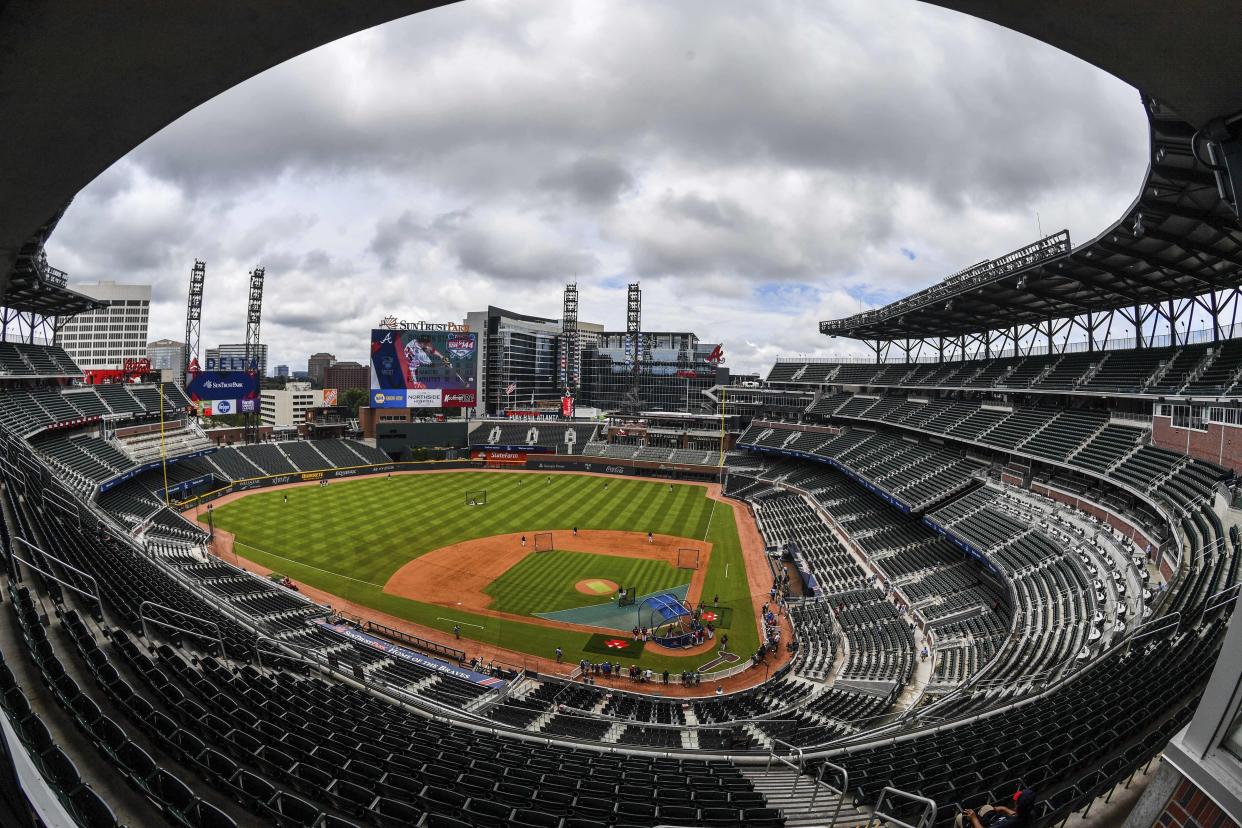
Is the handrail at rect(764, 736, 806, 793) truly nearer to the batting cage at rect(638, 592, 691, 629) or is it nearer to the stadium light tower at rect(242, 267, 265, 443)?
the batting cage at rect(638, 592, 691, 629)

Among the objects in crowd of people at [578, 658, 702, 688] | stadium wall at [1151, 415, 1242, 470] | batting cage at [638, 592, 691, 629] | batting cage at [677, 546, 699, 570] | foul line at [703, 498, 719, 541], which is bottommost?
crowd of people at [578, 658, 702, 688]

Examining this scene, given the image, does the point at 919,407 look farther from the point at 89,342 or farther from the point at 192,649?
the point at 89,342

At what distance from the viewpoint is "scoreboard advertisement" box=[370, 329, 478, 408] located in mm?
65938

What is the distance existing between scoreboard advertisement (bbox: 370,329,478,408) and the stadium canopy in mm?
47391

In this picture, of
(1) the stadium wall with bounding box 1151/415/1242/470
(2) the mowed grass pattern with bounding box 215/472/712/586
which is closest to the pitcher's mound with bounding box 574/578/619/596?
(2) the mowed grass pattern with bounding box 215/472/712/586

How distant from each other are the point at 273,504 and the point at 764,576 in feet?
133

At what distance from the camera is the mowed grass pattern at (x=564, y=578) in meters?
28.8

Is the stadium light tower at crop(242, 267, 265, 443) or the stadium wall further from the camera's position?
the stadium light tower at crop(242, 267, 265, 443)

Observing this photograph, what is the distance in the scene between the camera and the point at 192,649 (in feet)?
41.8

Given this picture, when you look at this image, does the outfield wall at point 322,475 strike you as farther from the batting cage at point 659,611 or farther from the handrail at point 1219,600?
the handrail at point 1219,600

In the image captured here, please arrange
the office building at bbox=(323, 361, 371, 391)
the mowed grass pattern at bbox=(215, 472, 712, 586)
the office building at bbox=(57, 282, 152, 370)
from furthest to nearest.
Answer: the office building at bbox=(323, 361, 371, 391) → the office building at bbox=(57, 282, 152, 370) → the mowed grass pattern at bbox=(215, 472, 712, 586)

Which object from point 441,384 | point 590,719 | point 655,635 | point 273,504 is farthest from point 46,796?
point 441,384

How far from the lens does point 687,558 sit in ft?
119

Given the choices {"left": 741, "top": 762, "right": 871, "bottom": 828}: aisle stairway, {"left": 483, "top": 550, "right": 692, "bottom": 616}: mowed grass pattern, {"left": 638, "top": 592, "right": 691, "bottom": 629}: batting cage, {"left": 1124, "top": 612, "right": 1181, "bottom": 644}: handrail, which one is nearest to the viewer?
{"left": 741, "top": 762, "right": 871, "bottom": 828}: aisle stairway
